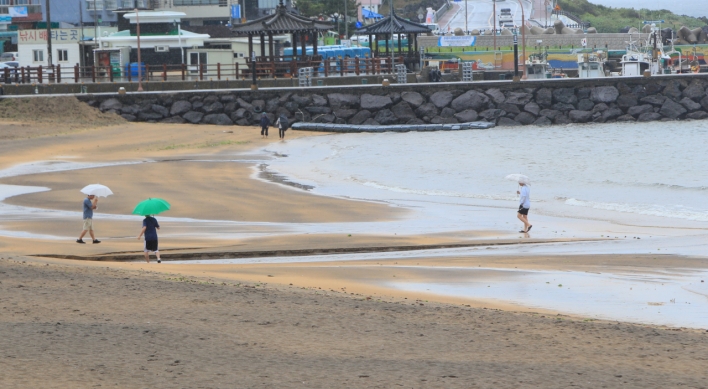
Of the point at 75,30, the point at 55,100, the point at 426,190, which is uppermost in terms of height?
the point at 75,30

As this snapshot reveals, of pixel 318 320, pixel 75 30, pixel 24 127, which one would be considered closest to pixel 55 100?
pixel 24 127

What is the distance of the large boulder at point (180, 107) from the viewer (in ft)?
151

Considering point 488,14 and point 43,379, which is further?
point 488,14

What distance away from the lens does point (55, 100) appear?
146 ft

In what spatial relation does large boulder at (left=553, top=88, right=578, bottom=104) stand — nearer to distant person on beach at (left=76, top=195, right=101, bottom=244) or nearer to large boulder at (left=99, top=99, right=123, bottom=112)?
large boulder at (left=99, top=99, right=123, bottom=112)

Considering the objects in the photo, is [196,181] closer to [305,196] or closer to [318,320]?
[305,196]

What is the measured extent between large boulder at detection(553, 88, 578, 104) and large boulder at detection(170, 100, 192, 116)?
743 inches

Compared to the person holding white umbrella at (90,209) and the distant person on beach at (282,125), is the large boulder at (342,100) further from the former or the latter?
the person holding white umbrella at (90,209)

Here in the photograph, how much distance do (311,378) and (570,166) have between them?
26.9m

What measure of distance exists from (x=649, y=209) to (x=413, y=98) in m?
26.9

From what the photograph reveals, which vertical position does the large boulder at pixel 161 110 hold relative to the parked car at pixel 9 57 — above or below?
below

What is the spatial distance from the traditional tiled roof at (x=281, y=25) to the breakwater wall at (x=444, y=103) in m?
3.65

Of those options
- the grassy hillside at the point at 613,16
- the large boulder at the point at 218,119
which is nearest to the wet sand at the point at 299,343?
the large boulder at the point at 218,119

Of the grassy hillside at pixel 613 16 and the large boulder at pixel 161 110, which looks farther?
the grassy hillside at pixel 613 16
